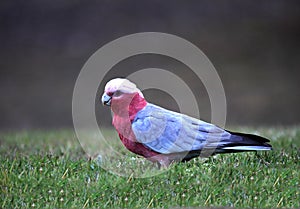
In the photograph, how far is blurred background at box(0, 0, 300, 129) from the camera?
12.5 metres

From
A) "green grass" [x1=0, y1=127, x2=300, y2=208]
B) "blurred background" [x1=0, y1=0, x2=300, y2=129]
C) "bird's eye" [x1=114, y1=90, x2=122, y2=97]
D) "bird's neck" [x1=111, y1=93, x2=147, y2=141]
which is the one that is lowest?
"green grass" [x1=0, y1=127, x2=300, y2=208]

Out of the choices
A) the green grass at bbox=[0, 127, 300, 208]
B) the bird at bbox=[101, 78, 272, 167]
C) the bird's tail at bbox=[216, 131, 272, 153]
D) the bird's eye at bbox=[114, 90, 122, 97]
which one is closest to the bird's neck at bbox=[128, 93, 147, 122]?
the bird at bbox=[101, 78, 272, 167]

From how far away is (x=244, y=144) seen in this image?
15.9ft

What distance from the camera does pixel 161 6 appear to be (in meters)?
15.7

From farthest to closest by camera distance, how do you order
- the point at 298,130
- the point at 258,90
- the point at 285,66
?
the point at 285,66 → the point at 258,90 → the point at 298,130

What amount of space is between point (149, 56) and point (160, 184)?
32.8 feet

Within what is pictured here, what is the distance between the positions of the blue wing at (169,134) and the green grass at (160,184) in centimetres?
18

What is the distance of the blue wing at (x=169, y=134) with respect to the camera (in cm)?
485

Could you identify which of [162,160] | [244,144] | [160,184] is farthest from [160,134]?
[244,144]

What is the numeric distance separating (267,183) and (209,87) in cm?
785

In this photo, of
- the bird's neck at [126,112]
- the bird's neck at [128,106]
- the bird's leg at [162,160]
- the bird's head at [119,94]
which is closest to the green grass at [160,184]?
the bird's leg at [162,160]

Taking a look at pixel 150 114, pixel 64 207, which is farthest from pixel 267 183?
pixel 64 207

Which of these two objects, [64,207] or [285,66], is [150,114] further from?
[285,66]

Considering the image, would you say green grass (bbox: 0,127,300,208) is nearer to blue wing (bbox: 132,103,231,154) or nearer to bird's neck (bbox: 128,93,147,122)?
blue wing (bbox: 132,103,231,154)
